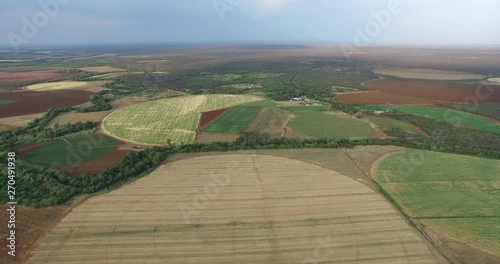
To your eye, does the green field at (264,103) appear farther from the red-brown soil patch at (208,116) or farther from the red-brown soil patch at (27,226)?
the red-brown soil patch at (27,226)

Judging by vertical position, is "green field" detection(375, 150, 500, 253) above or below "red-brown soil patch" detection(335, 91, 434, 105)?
below

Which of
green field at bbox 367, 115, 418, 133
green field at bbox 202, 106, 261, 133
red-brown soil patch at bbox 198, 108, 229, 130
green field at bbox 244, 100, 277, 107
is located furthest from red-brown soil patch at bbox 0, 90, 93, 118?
green field at bbox 367, 115, 418, 133

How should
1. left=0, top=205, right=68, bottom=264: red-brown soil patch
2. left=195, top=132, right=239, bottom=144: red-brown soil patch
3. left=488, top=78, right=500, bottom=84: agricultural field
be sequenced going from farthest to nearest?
left=488, top=78, right=500, bottom=84: agricultural field < left=195, top=132, right=239, bottom=144: red-brown soil patch < left=0, top=205, right=68, bottom=264: red-brown soil patch

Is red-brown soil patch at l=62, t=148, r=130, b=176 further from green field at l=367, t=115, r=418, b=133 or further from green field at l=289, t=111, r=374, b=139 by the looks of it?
green field at l=367, t=115, r=418, b=133

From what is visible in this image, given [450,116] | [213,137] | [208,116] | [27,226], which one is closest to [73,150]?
[27,226]

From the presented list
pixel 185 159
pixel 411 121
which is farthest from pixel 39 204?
pixel 411 121
